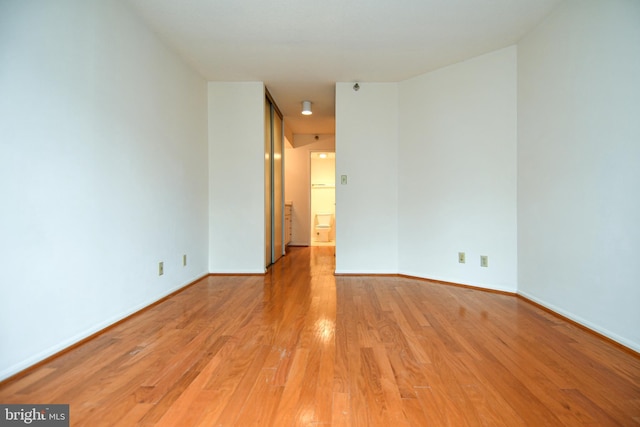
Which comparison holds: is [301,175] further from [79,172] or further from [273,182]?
[79,172]

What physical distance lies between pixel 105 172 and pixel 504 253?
3419mm

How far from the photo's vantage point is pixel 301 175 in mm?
6984

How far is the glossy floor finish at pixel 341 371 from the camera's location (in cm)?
122

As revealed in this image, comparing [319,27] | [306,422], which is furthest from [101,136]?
[306,422]

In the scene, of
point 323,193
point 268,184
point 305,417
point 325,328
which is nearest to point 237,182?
point 268,184

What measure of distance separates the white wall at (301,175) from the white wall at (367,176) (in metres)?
2.98

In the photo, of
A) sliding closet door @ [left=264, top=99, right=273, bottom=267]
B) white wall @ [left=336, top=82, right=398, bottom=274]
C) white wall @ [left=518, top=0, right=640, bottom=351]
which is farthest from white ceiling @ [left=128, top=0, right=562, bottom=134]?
sliding closet door @ [left=264, top=99, right=273, bottom=267]

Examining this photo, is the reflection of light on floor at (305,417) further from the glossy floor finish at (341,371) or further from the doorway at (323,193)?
the doorway at (323,193)

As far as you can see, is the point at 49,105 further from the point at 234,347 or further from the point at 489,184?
the point at 489,184

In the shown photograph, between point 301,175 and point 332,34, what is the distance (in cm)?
429

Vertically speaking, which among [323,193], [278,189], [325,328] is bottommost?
[325,328]

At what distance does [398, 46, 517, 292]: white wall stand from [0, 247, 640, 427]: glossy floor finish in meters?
0.77

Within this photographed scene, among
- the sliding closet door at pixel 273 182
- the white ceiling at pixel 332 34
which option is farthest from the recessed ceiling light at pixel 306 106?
the white ceiling at pixel 332 34

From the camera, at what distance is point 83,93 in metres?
1.91
